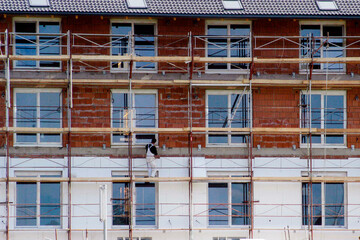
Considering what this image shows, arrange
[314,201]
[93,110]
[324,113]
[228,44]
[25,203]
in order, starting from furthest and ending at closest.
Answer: [228,44] → [324,113] → [314,201] → [93,110] → [25,203]

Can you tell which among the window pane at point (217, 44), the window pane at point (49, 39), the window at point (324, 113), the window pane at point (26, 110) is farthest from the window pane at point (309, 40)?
the window pane at point (26, 110)

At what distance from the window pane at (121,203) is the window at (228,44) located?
18.5ft

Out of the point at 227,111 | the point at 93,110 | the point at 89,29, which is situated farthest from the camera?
the point at 227,111

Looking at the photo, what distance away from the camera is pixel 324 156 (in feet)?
110

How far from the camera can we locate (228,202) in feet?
110

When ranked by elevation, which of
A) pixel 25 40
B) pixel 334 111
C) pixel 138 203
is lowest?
pixel 138 203

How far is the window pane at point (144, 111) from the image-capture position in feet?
111

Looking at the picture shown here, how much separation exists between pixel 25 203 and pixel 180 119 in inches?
258

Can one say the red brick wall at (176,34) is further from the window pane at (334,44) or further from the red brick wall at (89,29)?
the window pane at (334,44)

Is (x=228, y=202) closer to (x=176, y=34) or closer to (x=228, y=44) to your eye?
(x=228, y=44)

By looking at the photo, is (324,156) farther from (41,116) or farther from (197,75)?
(41,116)

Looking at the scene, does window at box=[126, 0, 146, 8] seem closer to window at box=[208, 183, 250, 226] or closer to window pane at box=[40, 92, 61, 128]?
window pane at box=[40, 92, 61, 128]

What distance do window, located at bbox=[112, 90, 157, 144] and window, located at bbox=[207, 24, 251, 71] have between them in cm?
265

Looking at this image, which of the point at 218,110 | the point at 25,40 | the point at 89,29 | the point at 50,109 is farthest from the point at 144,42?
the point at 25,40
